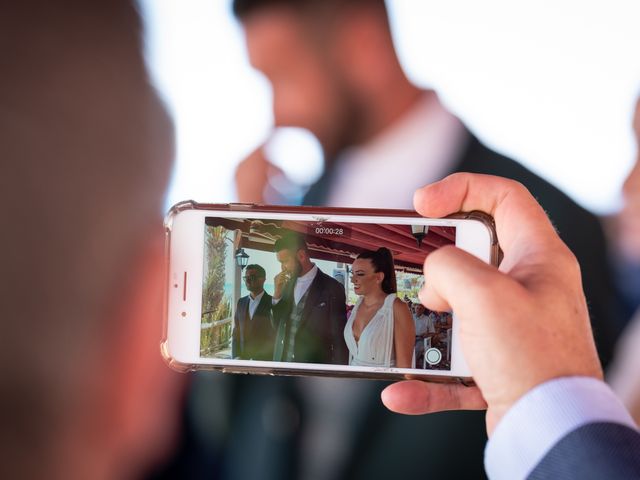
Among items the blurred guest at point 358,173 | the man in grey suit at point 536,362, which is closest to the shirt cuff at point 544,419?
the man in grey suit at point 536,362

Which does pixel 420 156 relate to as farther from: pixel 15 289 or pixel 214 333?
pixel 15 289

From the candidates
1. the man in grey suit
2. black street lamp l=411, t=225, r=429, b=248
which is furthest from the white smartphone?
the man in grey suit

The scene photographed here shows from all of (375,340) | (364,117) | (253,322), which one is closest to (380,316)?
(375,340)

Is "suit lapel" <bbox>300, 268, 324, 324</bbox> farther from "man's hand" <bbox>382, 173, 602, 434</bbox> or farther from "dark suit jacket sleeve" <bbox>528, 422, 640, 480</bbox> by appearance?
"dark suit jacket sleeve" <bbox>528, 422, 640, 480</bbox>

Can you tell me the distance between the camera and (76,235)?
0.59 meters

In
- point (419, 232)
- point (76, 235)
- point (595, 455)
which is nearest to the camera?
point (595, 455)

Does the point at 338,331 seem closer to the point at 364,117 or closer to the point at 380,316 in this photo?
the point at 380,316

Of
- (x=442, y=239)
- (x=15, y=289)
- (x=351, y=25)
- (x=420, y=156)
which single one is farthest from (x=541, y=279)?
(x=15, y=289)

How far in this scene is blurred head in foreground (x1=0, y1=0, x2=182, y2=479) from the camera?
580 millimetres

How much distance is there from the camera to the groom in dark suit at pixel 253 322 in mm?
503

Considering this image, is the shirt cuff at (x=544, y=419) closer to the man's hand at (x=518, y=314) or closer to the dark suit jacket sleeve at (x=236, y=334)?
the man's hand at (x=518, y=314)

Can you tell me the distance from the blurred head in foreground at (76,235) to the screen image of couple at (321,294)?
0.12 meters

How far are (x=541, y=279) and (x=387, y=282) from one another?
18 centimetres

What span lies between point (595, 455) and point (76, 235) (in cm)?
58
